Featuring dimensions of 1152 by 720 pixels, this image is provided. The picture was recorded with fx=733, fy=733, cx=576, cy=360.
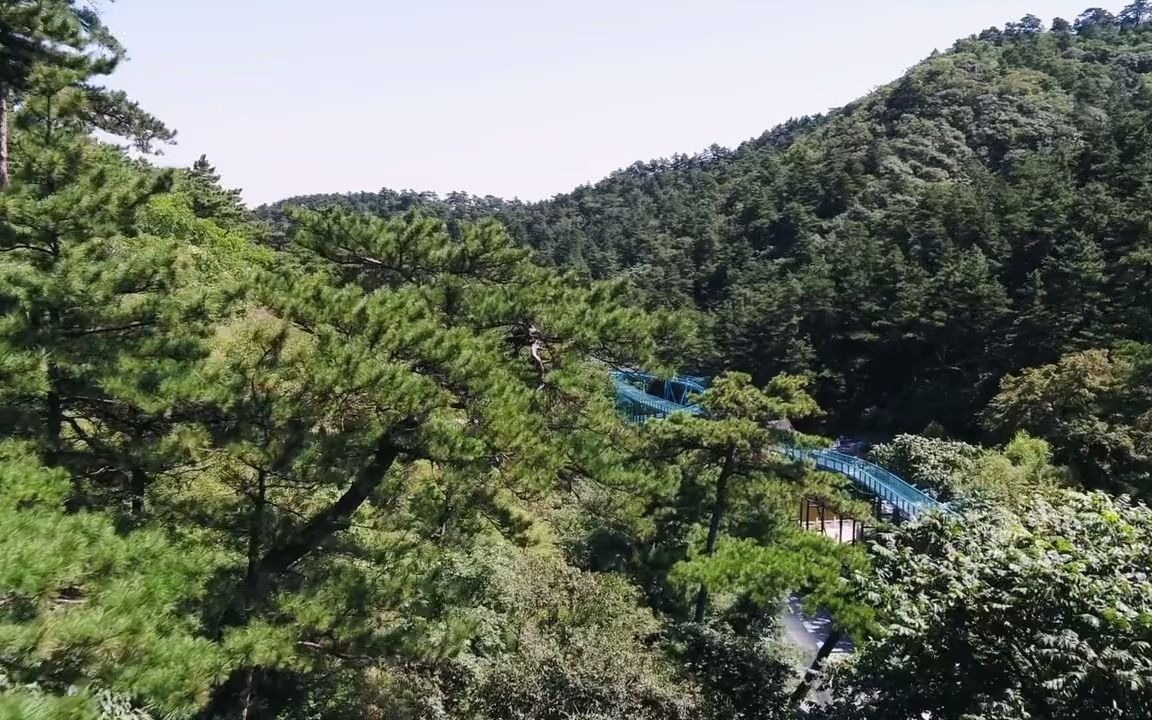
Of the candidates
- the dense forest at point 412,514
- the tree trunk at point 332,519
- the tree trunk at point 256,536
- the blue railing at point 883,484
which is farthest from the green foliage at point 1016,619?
the blue railing at point 883,484

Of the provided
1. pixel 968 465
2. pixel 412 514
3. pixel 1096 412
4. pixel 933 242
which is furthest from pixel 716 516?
pixel 933 242

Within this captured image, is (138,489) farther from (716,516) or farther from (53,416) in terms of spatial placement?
(716,516)

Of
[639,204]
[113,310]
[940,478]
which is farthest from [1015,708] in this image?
[639,204]

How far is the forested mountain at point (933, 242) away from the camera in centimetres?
2256

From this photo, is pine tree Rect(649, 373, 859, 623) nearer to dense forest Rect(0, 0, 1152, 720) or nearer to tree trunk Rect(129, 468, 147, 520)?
dense forest Rect(0, 0, 1152, 720)

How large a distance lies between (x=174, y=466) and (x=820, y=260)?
29350mm

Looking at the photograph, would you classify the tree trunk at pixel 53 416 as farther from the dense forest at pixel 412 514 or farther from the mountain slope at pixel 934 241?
the mountain slope at pixel 934 241

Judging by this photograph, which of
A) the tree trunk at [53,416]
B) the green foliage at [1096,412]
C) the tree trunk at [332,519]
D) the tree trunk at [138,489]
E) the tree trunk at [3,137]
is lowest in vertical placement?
the green foliage at [1096,412]

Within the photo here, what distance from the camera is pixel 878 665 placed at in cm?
489

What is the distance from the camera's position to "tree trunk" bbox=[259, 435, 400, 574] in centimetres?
585

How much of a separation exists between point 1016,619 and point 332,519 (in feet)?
16.3

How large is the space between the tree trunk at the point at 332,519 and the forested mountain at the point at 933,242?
143 inches

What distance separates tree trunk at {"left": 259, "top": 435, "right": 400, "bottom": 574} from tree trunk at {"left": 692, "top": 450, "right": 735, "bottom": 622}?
15.1ft

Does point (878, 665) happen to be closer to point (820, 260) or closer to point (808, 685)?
point (808, 685)
